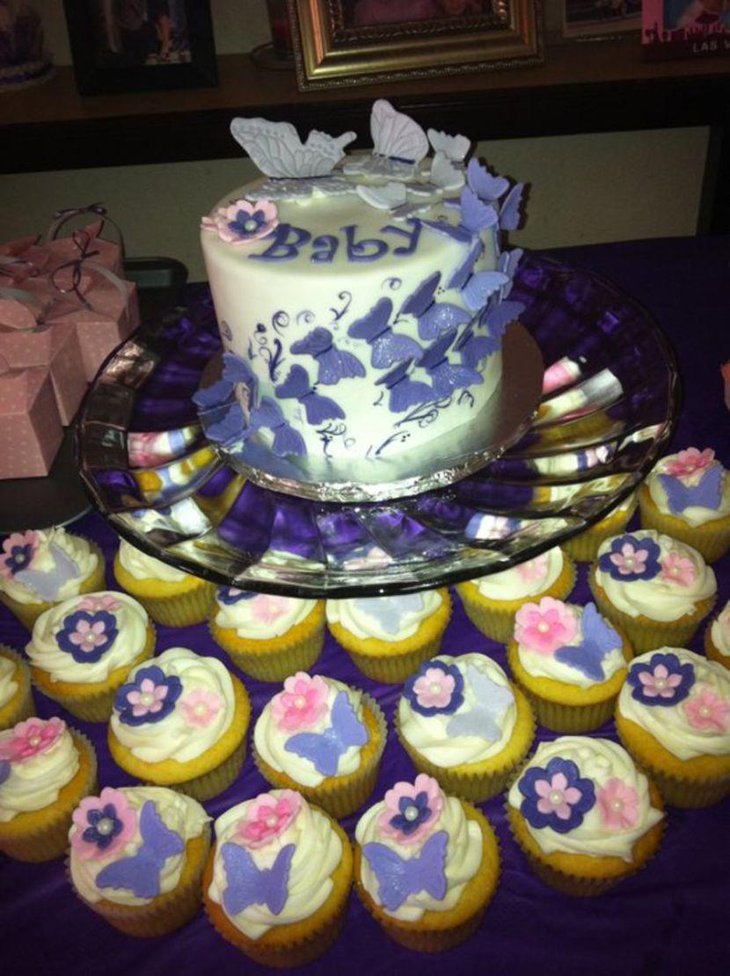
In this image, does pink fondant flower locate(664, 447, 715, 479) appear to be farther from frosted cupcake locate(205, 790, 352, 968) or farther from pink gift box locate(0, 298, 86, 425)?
pink gift box locate(0, 298, 86, 425)

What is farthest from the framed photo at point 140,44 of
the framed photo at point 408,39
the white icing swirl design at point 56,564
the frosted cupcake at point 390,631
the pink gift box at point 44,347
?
the frosted cupcake at point 390,631

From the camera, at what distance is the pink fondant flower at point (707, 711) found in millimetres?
1382

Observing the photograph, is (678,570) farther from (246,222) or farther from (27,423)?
(27,423)

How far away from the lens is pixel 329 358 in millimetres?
1434

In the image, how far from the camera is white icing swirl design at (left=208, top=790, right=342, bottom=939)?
1251mm

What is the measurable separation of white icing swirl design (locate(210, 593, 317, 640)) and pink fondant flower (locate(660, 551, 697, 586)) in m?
0.63

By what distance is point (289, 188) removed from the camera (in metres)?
1.56

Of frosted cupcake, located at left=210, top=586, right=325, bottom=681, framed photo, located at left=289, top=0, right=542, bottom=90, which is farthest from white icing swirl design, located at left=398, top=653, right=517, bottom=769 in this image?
framed photo, located at left=289, top=0, right=542, bottom=90

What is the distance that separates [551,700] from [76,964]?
2.66 feet

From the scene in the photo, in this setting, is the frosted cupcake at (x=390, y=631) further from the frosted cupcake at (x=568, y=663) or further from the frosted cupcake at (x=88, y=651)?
the frosted cupcake at (x=88, y=651)

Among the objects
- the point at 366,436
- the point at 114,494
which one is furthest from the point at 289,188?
the point at 114,494

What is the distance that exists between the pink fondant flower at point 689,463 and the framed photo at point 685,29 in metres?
1.29

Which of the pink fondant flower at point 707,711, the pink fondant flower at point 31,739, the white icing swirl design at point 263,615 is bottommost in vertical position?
the pink fondant flower at point 31,739

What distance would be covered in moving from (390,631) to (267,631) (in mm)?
218
